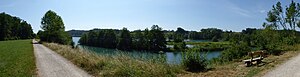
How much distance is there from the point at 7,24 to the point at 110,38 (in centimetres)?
3182

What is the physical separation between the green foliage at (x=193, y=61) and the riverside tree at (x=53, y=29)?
184 ft

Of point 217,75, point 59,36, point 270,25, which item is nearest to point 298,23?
point 270,25

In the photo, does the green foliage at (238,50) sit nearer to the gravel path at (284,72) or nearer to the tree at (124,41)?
the gravel path at (284,72)

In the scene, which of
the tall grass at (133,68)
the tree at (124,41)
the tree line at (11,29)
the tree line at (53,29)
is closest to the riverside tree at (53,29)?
the tree line at (53,29)

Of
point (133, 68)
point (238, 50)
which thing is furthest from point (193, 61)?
point (238, 50)

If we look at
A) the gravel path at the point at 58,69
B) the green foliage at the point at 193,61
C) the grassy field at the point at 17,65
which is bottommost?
the gravel path at the point at 58,69

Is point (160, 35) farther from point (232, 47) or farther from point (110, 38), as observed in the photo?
point (232, 47)

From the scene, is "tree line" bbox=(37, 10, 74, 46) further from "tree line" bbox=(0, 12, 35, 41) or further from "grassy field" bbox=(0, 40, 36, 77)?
"grassy field" bbox=(0, 40, 36, 77)

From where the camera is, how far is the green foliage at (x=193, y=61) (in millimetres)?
11924

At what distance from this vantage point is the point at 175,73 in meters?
11.1

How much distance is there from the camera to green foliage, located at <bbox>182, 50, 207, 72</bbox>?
11.9 m

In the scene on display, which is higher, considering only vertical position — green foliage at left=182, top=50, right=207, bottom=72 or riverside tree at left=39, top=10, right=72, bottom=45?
riverside tree at left=39, top=10, right=72, bottom=45

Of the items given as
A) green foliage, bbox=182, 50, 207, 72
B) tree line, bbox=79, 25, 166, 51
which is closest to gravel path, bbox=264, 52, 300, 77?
green foliage, bbox=182, 50, 207, 72

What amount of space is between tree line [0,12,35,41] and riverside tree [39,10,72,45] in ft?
80.7
